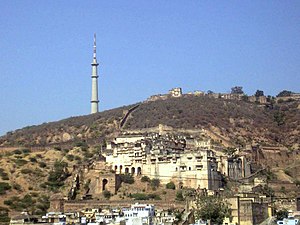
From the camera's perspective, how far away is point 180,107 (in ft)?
271

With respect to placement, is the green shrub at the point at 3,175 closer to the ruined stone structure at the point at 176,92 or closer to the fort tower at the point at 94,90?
the fort tower at the point at 94,90

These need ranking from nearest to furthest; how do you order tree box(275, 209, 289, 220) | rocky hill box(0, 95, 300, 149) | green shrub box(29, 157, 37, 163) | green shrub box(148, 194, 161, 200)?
1. tree box(275, 209, 289, 220)
2. green shrub box(148, 194, 161, 200)
3. green shrub box(29, 157, 37, 163)
4. rocky hill box(0, 95, 300, 149)

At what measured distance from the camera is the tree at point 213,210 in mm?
44281

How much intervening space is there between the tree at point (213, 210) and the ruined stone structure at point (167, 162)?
8.60m

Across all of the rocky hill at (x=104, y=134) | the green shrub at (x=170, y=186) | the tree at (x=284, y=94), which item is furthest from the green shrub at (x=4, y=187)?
the tree at (x=284, y=94)

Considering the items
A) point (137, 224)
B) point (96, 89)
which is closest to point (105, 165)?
point (137, 224)

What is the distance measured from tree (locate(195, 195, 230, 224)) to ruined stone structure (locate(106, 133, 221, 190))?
8.60 meters

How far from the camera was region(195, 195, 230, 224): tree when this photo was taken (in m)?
44.3

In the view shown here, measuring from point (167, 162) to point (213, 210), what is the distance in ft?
44.3

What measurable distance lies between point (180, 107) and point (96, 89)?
11.3 meters

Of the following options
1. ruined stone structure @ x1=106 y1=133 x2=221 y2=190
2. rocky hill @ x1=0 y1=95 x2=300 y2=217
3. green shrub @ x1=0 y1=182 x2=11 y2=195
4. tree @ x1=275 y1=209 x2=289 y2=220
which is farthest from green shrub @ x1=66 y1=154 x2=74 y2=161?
Answer: tree @ x1=275 y1=209 x2=289 y2=220

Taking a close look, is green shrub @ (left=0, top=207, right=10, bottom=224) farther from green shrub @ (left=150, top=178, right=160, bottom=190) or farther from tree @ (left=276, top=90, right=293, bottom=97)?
tree @ (left=276, top=90, right=293, bottom=97)

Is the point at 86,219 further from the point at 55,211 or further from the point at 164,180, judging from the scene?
the point at 164,180

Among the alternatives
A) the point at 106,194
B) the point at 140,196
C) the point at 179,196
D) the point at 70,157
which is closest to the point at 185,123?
the point at 70,157
